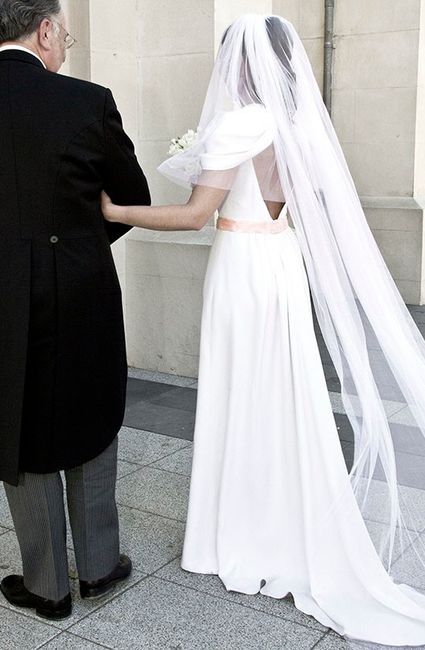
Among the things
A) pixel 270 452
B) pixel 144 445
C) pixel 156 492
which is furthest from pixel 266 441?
pixel 144 445

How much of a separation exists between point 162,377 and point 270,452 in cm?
337

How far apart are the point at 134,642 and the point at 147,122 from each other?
452cm

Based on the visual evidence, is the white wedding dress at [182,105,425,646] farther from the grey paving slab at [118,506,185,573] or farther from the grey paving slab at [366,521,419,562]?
the grey paving slab at [118,506,185,573]

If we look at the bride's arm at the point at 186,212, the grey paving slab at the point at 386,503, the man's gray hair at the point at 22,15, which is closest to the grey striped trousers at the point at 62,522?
the bride's arm at the point at 186,212

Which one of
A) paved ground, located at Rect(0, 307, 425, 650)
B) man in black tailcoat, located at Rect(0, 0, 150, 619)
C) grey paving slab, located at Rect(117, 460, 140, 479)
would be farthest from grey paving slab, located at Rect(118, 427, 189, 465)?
man in black tailcoat, located at Rect(0, 0, 150, 619)

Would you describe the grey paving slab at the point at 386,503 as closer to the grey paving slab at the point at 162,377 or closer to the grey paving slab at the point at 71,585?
the grey paving slab at the point at 71,585

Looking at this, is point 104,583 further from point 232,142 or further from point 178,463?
point 232,142

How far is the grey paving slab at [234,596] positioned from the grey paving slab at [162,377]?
297 cm

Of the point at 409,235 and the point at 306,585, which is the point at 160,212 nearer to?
the point at 306,585

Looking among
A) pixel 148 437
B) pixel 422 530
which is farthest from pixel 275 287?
pixel 148 437

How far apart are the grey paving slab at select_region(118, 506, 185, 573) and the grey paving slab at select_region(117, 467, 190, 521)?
0.07 m

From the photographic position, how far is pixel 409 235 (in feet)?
30.6

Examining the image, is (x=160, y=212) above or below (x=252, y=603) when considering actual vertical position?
above

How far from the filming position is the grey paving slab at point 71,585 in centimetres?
327
